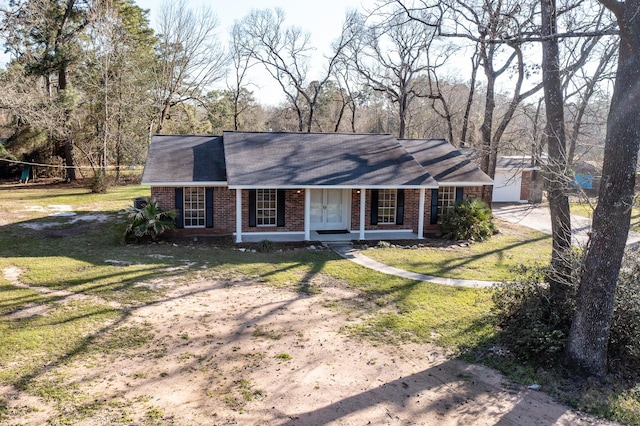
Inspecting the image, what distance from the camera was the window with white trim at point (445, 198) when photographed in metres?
18.2

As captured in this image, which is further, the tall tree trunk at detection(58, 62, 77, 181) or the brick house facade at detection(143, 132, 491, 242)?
the tall tree trunk at detection(58, 62, 77, 181)

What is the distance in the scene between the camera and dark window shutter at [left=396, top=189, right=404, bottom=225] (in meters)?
17.4

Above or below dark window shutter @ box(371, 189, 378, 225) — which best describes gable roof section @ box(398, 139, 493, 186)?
above

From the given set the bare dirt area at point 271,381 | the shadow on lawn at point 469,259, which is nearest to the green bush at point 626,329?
the bare dirt area at point 271,381

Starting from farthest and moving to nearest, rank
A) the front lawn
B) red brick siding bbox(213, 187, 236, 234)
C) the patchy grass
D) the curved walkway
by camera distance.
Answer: red brick siding bbox(213, 187, 236, 234) → the patchy grass → the curved walkway → the front lawn

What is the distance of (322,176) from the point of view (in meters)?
16.1

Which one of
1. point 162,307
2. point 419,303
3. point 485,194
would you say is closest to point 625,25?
point 419,303

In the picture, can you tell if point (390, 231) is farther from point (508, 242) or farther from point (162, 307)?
point (162, 307)

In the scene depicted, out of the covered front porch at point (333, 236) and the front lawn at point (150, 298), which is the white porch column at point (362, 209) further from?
the front lawn at point (150, 298)

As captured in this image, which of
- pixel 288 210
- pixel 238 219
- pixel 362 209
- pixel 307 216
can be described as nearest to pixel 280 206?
pixel 288 210

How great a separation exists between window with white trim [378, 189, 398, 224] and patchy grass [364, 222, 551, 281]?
8.34 ft

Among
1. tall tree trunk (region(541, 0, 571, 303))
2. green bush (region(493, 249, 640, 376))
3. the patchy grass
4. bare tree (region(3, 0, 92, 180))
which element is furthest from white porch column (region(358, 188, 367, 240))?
bare tree (region(3, 0, 92, 180))

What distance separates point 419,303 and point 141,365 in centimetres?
578

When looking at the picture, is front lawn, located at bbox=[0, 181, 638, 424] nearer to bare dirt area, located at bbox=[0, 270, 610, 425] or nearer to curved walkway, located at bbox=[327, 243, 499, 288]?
bare dirt area, located at bbox=[0, 270, 610, 425]
